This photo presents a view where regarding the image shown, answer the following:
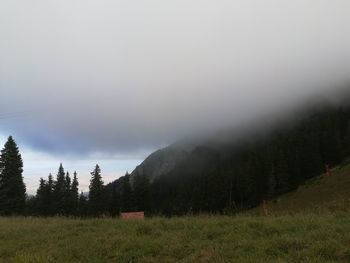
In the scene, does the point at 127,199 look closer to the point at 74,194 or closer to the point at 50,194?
the point at 74,194

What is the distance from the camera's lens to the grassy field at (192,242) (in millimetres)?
8172

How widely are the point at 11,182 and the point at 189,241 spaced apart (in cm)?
5500

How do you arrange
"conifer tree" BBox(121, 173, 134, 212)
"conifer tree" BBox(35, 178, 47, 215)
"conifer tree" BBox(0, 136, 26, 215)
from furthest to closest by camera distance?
"conifer tree" BBox(121, 173, 134, 212) → "conifer tree" BBox(35, 178, 47, 215) → "conifer tree" BBox(0, 136, 26, 215)

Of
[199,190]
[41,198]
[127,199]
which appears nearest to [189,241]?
[41,198]

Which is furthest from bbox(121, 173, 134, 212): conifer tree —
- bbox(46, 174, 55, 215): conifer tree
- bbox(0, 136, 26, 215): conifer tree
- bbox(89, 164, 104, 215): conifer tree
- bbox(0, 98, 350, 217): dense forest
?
bbox(0, 136, 26, 215): conifer tree

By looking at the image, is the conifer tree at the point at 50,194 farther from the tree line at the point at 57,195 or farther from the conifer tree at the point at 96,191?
the conifer tree at the point at 96,191

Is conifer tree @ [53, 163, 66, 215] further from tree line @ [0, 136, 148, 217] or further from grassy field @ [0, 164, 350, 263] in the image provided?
grassy field @ [0, 164, 350, 263]

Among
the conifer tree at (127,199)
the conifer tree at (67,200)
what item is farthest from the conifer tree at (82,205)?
the conifer tree at (127,199)

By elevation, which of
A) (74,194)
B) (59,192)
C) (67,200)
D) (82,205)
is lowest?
(82,205)

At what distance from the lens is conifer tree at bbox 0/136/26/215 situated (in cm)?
5872

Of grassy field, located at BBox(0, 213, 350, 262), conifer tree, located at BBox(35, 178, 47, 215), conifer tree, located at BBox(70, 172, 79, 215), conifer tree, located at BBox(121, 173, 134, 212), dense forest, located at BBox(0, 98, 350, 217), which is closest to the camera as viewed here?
grassy field, located at BBox(0, 213, 350, 262)

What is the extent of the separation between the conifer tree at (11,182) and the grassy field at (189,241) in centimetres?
4952

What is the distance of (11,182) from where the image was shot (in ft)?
196

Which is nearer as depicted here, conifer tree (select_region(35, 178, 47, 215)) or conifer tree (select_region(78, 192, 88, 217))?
conifer tree (select_region(35, 178, 47, 215))
